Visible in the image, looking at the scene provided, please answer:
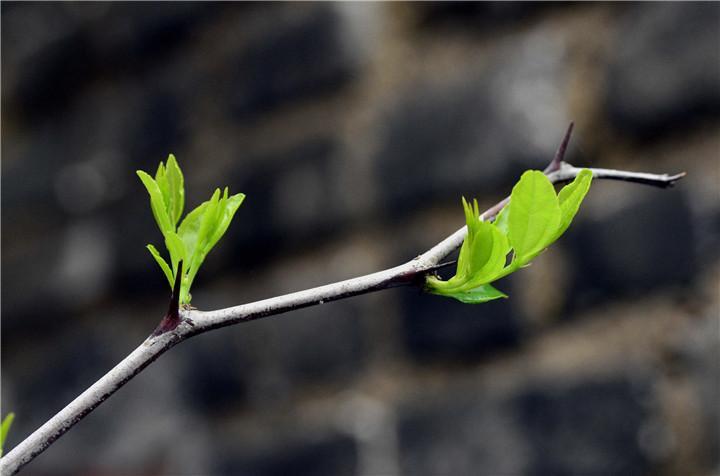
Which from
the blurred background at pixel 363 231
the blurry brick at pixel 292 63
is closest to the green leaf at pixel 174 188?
the blurred background at pixel 363 231

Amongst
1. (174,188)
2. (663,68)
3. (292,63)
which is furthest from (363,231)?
(174,188)

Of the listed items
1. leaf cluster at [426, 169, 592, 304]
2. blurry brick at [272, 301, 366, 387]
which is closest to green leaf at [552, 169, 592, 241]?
leaf cluster at [426, 169, 592, 304]

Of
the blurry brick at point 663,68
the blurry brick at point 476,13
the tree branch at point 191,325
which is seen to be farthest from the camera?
the blurry brick at point 476,13

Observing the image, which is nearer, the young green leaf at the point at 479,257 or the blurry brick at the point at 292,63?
the young green leaf at the point at 479,257

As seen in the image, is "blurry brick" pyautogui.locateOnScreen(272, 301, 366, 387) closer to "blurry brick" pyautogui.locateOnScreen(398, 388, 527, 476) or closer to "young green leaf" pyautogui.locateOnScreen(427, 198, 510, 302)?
"blurry brick" pyautogui.locateOnScreen(398, 388, 527, 476)

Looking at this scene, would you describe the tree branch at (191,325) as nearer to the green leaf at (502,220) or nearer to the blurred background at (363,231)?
the green leaf at (502,220)

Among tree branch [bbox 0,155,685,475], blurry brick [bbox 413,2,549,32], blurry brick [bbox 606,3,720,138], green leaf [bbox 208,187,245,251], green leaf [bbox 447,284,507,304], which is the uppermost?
blurry brick [bbox 413,2,549,32]

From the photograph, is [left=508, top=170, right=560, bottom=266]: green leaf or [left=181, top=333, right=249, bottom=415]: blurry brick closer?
[left=508, top=170, right=560, bottom=266]: green leaf
